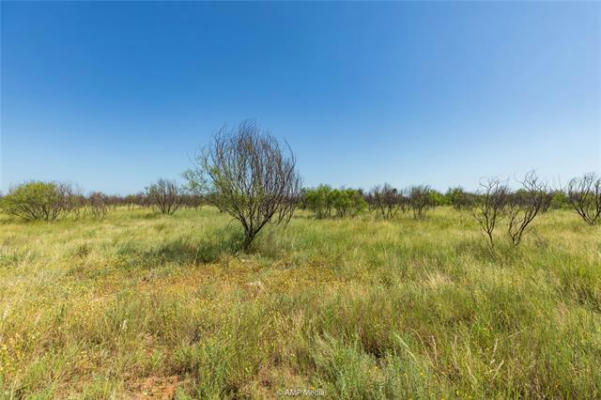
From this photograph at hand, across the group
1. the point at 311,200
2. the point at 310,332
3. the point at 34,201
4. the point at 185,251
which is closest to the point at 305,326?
the point at 310,332

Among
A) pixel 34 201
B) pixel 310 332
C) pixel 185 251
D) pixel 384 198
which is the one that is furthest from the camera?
pixel 384 198

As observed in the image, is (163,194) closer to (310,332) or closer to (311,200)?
(311,200)

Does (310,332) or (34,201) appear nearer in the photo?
(310,332)

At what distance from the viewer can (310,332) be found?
2.56m

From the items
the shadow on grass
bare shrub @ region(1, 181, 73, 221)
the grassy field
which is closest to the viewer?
the grassy field

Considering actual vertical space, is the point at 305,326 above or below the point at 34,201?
below

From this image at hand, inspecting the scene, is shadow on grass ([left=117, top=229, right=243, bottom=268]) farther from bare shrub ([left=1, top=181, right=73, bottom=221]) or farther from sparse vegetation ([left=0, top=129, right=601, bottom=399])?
bare shrub ([left=1, top=181, right=73, bottom=221])

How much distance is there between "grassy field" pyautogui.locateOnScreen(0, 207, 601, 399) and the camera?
174 centimetres


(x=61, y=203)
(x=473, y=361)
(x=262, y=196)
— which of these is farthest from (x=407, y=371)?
(x=61, y=203)

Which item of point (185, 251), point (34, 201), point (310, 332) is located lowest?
point (310, 332)

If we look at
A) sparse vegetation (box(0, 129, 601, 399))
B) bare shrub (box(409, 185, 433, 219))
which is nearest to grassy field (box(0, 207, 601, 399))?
sparse vegetation (box(0, 129, 601, 399))

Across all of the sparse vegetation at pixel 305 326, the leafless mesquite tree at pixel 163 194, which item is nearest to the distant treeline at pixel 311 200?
the leafless mesquite tree at pixel 163 194

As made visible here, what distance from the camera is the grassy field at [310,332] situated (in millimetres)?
1740

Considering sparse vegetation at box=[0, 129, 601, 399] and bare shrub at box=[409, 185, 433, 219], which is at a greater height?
bare shrub at box=[409, 185, 433, 219]
